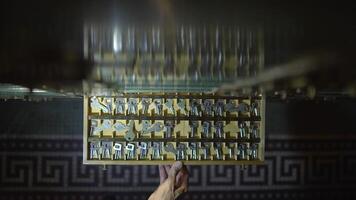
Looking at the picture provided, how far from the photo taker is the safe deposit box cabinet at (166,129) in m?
1.62

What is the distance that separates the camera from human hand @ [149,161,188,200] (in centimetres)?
148

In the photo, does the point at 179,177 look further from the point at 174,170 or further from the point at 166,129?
the point at 166,129

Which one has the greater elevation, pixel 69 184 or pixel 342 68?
pixel 342 68

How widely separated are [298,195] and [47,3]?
6.39 ft

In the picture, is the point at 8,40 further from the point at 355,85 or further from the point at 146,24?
the point at 355,85

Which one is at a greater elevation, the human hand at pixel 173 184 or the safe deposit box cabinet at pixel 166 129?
the safe deposit box cabinet at pixel 166 129

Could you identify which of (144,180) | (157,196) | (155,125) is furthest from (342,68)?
(144,180)

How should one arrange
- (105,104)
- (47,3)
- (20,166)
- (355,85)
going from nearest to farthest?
(47,3) < (355,85) < (105,104) < (20,166)

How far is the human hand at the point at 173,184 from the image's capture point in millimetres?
1477

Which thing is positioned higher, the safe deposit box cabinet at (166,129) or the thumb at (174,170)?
the safe deposit box cabinet at (166,129)

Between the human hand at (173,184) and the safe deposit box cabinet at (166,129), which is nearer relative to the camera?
the human hand at (173,184)

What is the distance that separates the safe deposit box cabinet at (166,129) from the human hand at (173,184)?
0.31ft

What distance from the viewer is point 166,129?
5.38 ft

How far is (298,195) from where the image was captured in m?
2.05
